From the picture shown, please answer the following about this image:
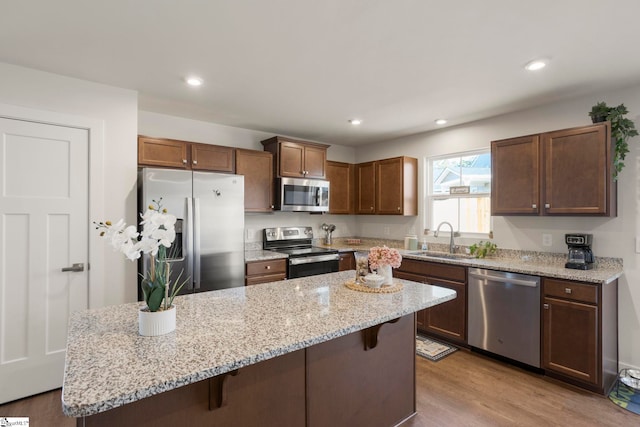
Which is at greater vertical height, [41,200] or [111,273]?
[41,200]

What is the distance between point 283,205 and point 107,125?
1994mm

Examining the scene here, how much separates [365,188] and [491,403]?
3.16 meters

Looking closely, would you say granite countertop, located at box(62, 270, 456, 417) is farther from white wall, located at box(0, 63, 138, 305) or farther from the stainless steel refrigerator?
white wall, located at box(0, 63, 138, 305)

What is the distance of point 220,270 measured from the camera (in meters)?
3.23

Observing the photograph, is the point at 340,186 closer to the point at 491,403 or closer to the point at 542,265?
the point at 542,265

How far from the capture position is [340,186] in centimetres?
495

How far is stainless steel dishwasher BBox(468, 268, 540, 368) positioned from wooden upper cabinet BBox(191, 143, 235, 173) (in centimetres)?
284

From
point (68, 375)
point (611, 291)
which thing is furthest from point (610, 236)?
point (68, 375)

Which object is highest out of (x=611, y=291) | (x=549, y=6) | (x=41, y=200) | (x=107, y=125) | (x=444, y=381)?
(x=549, y=6)

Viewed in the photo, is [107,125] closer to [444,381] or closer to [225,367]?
[225,367]

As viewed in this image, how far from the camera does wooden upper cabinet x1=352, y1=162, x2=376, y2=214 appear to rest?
481cm

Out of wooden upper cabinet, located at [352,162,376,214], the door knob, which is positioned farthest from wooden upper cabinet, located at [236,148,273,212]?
the door knob

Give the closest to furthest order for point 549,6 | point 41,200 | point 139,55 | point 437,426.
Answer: point 549,6, point 437,426, point 139,55, point 41,200

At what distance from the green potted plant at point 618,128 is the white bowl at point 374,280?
2.26 metres
